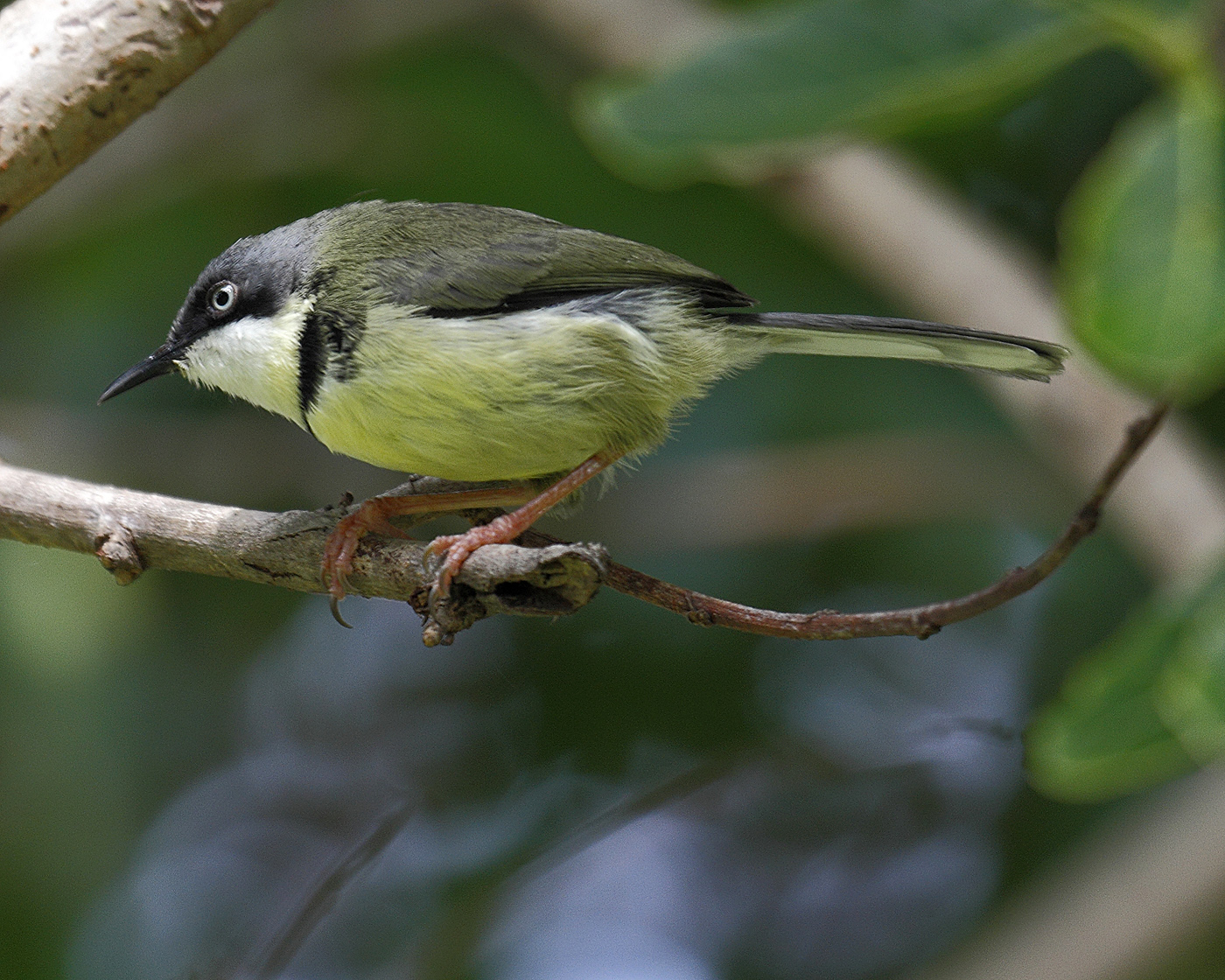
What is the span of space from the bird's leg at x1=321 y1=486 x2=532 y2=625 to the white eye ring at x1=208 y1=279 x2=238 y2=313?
0.60 metres

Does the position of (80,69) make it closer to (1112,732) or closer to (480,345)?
(480,345)

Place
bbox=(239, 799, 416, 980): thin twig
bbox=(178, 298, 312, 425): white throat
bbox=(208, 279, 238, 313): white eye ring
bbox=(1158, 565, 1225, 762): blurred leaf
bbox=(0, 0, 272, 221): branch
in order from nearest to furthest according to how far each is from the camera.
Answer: bbox=(1158, 565, 1225, 762): blurred leaf, bbox=(0, 0, 272, 221): branch, bbox=(178, 298, 312, 425): white throat, bbox=(208, 279, 238, 313): white eye ring, bbox=(239, 799, 416, 980): thin twig

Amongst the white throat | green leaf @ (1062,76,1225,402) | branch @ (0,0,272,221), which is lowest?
the white throat

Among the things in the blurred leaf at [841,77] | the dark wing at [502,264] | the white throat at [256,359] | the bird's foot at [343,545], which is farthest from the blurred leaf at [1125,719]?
the white throat at [256,359]

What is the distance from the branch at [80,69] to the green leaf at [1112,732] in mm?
2017

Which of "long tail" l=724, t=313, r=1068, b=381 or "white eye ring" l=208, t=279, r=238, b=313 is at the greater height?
"long tail" l=724, t=313, r=1068, b=381

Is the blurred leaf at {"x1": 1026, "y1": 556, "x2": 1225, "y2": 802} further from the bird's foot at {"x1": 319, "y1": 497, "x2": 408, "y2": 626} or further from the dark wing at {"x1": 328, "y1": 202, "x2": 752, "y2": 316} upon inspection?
the dark wing at {"x1": 328, "y1": 202, "x2": 752, "y2": 316}

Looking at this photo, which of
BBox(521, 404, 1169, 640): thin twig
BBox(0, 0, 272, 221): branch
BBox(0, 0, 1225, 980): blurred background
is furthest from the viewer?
BBox(0, 0, 1225, 980): blurred background

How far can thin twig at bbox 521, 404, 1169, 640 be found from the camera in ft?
6.63

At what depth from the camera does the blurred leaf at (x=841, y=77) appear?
2.04m

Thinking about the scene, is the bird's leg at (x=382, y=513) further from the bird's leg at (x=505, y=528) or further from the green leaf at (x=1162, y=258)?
the green leaf at (x=1162, y=258)

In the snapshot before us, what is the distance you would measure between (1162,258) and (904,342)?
4.00 feet

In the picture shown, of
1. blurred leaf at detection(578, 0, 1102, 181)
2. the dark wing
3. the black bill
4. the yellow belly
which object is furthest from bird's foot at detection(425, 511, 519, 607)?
the black bill

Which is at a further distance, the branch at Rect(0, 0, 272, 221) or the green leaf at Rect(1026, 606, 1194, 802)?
the branch at Rect(0, 0, 272, 221)
